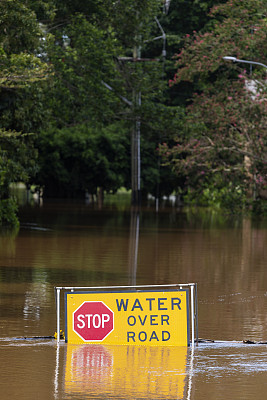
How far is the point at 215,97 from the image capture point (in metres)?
51.0

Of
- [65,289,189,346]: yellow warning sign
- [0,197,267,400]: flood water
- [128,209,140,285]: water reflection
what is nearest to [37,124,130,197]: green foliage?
[128,209,140,285]: water reflection

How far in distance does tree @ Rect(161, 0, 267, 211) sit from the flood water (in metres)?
14.4

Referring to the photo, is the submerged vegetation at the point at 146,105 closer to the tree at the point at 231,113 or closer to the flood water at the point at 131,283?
the tree at the point at 231,113

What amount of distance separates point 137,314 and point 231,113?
38.4m

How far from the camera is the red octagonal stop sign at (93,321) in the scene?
10.2 meters

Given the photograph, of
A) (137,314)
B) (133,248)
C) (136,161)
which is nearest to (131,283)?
(137,314)

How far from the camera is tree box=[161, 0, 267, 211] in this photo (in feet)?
149

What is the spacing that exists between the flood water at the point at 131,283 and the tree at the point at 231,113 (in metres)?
14.4

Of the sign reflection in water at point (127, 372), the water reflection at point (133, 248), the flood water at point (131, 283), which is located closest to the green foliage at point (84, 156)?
the water reflection at point (133, 248)

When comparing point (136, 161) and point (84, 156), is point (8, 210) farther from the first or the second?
point (84, 156)

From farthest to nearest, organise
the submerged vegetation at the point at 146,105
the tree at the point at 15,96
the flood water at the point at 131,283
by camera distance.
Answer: the submerged vegetation at the point at 146,105 < the tree at the point at 15,96 < the flood water at the point at 131,283

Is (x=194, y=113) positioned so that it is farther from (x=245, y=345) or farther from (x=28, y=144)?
(x=245, y=345)

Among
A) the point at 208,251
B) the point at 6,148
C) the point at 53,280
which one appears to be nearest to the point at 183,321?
the point at 53,280

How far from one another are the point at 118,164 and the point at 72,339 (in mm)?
49044
